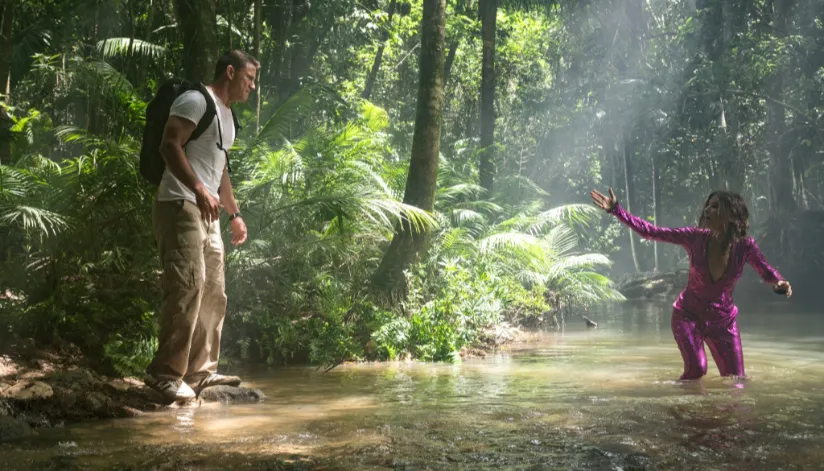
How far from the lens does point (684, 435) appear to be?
14.2ft

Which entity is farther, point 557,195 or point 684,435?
point 557,195

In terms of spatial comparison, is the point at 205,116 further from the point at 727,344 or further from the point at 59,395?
A: the point at 727,344

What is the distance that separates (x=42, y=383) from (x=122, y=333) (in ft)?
5.95

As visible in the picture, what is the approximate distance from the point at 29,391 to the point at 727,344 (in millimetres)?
5371

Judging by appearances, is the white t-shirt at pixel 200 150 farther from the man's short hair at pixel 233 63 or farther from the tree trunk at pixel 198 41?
the tree trunk at pixel 198 41

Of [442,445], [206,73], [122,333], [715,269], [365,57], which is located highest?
[365,57]

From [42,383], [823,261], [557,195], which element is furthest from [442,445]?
[557,195]

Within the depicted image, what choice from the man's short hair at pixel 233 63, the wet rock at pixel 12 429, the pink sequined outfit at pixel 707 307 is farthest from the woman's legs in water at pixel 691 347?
the wet rock at pixel 12 429

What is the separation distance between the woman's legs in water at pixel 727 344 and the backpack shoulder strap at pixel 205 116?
4.44 metres

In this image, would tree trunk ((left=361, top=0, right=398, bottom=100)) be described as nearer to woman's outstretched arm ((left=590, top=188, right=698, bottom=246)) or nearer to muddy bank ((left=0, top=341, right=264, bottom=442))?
woman's outstretched arm ((left=590, top=188, right=698, bottom=246))

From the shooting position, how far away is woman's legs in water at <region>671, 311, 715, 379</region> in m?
6.90

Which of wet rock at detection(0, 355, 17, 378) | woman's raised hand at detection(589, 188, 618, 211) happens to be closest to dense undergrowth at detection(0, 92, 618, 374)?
wet rock at detection(0, 355, 17, 378)

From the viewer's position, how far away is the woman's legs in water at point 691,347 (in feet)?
22.6

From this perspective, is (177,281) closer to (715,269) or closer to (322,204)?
(322,204)
